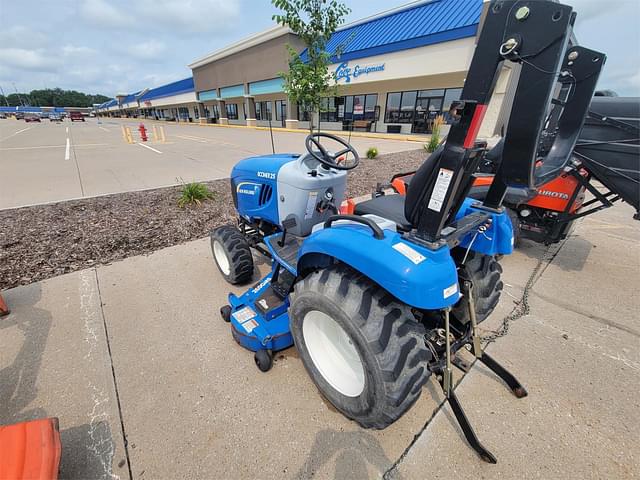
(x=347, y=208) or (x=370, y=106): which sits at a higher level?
(x=370, y=106)

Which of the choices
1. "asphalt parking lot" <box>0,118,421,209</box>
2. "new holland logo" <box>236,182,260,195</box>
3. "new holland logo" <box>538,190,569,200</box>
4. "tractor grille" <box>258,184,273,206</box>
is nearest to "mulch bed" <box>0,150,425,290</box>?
"asphalt parking lot" <box>0,118,421,209</box>

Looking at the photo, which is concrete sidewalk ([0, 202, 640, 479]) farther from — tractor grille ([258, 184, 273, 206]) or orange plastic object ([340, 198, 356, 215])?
orange plastic object ([340, 198, 356, 215])

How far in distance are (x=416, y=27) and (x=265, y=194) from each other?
18215mm

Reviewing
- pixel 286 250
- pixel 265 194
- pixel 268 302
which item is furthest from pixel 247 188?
pixel 268 302

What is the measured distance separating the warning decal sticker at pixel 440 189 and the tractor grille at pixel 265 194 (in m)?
1.63

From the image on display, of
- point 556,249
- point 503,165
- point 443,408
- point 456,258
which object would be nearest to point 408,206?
point 503,165

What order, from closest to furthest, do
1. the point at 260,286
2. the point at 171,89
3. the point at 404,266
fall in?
the point at 404,266
the point at 260,286
the point at 171,89

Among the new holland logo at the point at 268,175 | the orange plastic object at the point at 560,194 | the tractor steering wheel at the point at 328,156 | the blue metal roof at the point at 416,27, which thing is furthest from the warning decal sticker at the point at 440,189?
the blue metal roof at the point at 416,27

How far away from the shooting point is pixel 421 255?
Answer: 125cm

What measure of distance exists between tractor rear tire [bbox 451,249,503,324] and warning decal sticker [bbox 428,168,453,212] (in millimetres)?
764

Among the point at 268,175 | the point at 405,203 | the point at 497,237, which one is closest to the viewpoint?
A: the point at 405,203

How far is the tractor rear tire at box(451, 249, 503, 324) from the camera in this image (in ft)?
6.12

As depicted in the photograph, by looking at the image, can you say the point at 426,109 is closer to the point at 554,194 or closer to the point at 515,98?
the point at 554,194

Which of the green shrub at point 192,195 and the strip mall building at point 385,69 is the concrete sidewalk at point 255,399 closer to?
the green shrub at point 192,195
